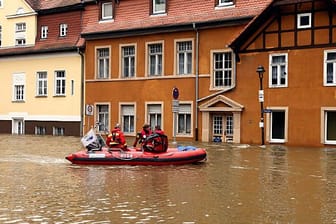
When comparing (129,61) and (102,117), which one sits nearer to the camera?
(129,61)

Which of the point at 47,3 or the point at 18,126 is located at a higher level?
the point at 47,3

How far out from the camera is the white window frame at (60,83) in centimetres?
4453

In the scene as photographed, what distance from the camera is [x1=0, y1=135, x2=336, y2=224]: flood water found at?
1114cm

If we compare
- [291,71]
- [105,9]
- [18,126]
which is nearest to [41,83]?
[18,126]

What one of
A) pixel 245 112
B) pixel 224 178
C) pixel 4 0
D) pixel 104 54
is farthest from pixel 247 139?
pixel 4 0

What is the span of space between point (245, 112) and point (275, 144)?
103 inches

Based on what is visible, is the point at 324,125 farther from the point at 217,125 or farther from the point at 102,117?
the point at 102,117

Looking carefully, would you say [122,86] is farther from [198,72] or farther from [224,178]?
[224,178]

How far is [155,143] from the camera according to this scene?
2081 cm

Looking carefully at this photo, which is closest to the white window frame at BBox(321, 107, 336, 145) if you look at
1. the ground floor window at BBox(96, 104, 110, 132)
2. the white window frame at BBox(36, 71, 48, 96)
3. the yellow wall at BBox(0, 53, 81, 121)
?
the ground floor window at BBox(96, 104, 110, 132)

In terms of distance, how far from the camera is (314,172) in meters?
19.4

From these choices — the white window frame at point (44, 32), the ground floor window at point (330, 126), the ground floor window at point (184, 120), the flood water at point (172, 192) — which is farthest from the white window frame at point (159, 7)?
the flood water at point (172, 192)

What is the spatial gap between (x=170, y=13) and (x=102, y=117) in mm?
8852

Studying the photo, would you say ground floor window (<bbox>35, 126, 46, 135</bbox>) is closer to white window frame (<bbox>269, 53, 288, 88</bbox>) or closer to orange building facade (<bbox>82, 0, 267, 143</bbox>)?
orange building facade (<bbox>82, 0, 267, 143</bbox>)
